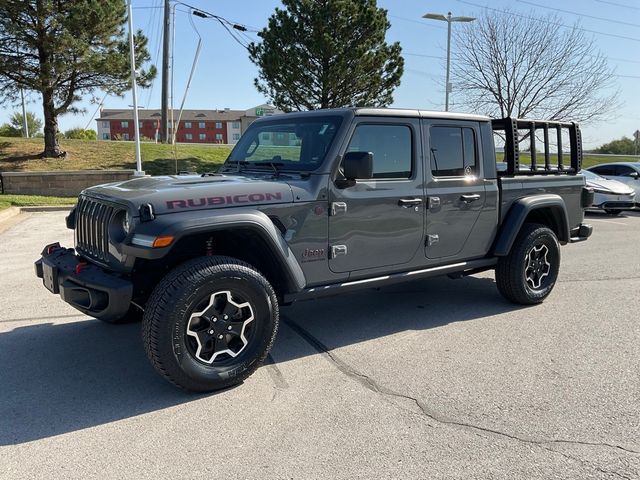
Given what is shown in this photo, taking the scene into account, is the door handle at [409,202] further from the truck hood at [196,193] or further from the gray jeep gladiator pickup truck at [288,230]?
the truck hood at [196,193]

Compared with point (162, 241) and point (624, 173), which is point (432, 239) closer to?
point (162, 241)

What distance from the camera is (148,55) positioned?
18.3 metres

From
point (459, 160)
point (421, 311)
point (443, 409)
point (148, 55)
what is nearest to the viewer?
point (443, 409)

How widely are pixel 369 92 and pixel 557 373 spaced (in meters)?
16.1

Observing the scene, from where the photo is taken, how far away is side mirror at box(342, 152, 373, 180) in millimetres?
3873

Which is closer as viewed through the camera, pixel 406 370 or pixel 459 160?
pixel 406 370

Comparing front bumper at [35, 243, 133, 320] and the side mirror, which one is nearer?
front bumper at [35, 243, 133, 320]

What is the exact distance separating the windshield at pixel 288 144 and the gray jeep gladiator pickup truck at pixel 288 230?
12 mm

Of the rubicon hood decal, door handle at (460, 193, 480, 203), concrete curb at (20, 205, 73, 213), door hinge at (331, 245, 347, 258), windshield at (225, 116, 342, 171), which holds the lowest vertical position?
door hinge at (331, 245, 347, 258)

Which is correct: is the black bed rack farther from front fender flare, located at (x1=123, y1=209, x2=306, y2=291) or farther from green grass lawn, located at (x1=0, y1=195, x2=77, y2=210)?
green grass lawn, located at (x1=0, y1=195, x2=77, y2=210)

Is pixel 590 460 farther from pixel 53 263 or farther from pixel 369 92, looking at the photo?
pixel 369 92

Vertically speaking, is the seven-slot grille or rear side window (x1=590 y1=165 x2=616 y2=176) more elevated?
rear side window (x1=590 y1=165 x2=616 y2=176)

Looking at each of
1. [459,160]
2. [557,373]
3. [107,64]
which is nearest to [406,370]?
[557,373]

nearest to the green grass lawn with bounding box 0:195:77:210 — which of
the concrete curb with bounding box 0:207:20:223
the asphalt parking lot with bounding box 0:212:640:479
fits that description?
the concrete curb with bounding box 0:207:20:223
